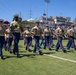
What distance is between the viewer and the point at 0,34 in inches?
505

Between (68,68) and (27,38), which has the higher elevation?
(27,38)

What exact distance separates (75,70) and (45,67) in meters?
1.28

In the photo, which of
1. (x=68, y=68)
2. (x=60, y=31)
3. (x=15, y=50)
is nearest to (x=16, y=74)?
(x=68, y=68)

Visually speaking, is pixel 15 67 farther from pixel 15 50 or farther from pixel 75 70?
pixel 15 50

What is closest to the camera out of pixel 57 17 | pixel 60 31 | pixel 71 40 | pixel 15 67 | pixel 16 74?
pixel 16 74

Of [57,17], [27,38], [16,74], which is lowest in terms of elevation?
[16,74]

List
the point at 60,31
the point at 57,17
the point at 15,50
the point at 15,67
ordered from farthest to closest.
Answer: the point at 57,17, the point at 60,31, the point at 15,50, the point at 15,67

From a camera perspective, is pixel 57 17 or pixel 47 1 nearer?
pixel 47 1

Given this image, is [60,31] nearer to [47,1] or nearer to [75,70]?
[75,70]

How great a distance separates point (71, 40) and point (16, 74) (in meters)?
10.4

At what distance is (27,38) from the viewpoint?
61.1ft

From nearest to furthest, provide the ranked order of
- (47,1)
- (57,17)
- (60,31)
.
Result: (60,31) < (47,1) < (57,17)

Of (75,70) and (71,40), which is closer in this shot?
(75,70)

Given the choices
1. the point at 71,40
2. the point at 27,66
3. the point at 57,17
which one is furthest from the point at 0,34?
the point at 57,17
